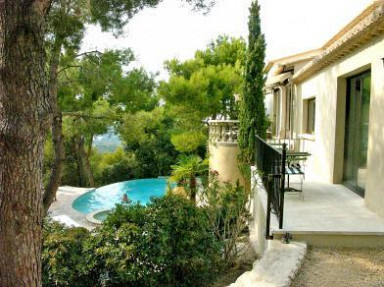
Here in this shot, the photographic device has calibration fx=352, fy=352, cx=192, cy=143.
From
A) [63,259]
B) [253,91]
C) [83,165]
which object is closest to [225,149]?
[253,91]

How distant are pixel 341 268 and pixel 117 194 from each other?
822 inches

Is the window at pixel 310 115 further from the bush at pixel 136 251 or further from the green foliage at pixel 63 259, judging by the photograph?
the green foliage at pixel 63 259

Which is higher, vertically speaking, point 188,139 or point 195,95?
point 195,95

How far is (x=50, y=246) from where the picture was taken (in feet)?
19.6

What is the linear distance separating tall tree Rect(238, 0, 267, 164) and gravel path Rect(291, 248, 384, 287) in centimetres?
1067

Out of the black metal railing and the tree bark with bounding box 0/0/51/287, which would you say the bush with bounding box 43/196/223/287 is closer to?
the black metal railing

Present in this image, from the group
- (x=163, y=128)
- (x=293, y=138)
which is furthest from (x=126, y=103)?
(x=293, y=138)

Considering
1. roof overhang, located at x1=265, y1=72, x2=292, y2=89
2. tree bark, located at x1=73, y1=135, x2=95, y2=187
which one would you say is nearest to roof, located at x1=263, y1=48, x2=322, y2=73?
roof overhang, located at x1=265, y1=72, x2=292, y2=89

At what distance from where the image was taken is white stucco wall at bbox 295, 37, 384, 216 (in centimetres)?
732

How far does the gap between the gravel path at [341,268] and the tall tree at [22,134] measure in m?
3.50

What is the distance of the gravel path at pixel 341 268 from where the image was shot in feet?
15.9

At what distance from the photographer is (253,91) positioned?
16.6 m

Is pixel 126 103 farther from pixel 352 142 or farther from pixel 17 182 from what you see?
pixel 17 182

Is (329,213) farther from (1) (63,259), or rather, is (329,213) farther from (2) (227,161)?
(2) (227,161)
